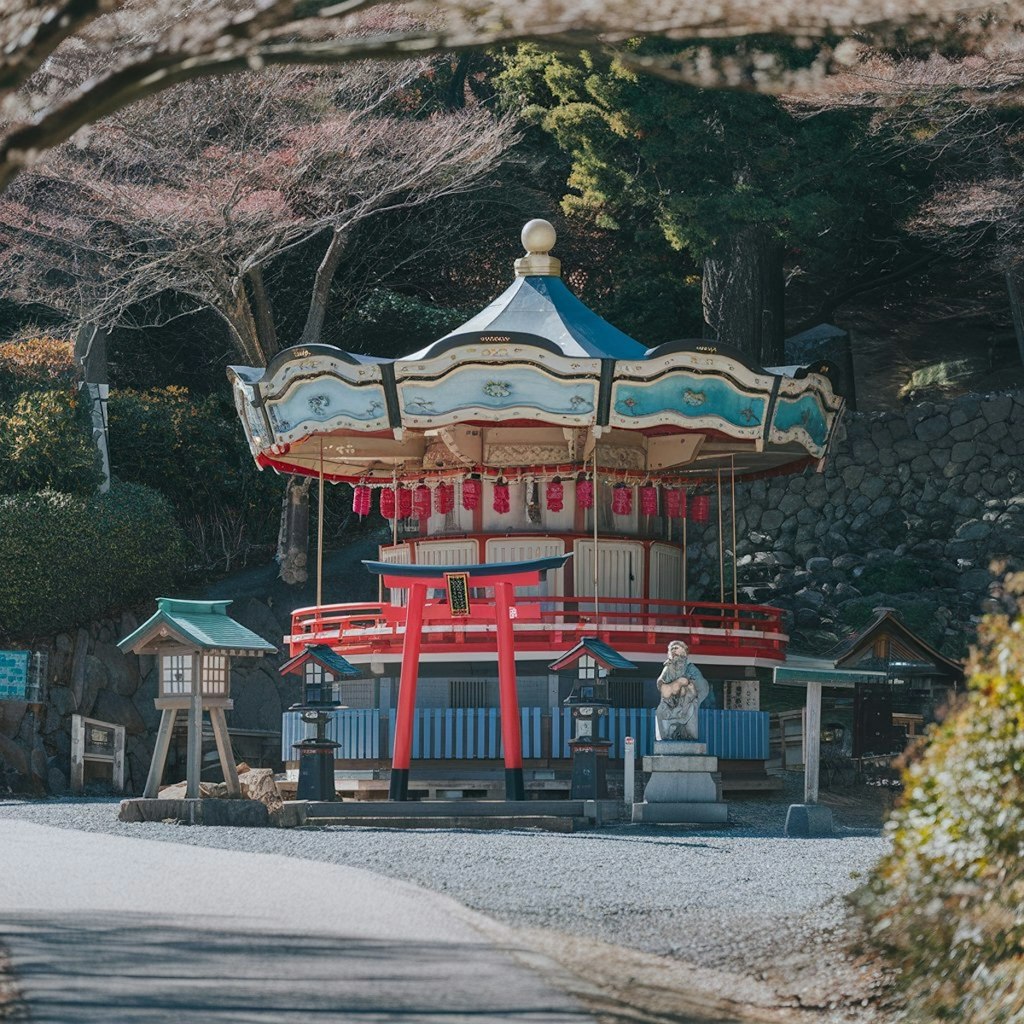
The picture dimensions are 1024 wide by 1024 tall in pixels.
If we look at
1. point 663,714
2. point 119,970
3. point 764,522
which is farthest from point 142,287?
point 119,970

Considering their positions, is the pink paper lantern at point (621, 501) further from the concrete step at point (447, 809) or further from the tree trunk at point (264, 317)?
the tree trunk at point (264, 317)

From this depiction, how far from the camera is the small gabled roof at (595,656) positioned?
20484mm

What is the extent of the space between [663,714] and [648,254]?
55.3 feet

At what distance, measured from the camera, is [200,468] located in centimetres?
3250

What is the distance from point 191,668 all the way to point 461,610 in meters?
3.83

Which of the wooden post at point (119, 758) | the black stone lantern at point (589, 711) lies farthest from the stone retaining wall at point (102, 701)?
the black stone lantern at point (589, 711)

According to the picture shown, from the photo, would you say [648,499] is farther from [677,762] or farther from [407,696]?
[677,762]

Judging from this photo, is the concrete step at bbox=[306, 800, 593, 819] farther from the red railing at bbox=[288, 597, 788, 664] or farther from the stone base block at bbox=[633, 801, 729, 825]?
the red railing at bbox=[288, 597, 788, 664]

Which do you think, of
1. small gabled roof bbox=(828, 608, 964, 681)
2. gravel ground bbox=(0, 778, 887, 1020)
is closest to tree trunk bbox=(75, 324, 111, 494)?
gravel ground bbox=(0, 778, 887, 1020)

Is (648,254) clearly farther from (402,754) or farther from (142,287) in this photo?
(402,754)

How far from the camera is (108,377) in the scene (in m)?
34.9

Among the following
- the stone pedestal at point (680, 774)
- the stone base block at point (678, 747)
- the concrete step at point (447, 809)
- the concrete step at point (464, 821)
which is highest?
the stone base block at point (678, 747)

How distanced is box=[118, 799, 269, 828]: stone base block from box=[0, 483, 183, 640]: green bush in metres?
10.2

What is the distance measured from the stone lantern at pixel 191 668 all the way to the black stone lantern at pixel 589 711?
3788 mm
